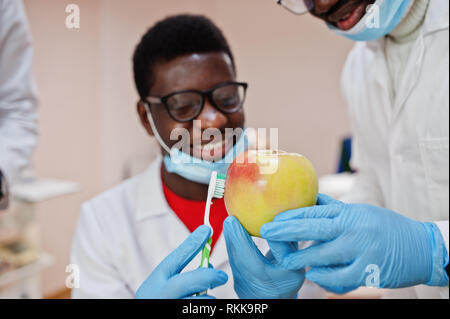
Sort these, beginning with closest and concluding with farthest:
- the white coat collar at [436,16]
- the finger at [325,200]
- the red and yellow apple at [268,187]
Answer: the red and yellow apple at [268,187]
the finger at [325,200]
the white coat collar at [436,16]

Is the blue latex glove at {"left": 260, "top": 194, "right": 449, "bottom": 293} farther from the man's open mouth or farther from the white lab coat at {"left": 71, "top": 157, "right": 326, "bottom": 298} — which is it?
the man's open mouth

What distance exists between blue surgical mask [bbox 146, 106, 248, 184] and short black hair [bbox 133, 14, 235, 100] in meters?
0.10

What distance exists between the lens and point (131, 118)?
72cm

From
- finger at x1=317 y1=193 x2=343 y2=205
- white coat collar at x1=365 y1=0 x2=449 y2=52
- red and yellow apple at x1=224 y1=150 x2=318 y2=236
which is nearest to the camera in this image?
red and yellow apple at x1=224 y1=150 x2=318 y2=236

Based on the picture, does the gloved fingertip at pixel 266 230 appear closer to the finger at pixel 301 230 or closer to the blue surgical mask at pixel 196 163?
the finger at pixel 301 230

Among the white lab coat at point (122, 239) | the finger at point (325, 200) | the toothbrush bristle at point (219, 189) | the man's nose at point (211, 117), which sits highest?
the man's nose at point (211, 117)

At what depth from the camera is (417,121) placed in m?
0.78

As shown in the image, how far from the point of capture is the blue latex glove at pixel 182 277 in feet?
1.73

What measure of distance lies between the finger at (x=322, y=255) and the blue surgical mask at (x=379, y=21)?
43cm

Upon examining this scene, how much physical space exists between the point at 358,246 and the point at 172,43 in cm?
52

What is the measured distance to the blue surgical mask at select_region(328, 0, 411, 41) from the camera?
0.68 metres

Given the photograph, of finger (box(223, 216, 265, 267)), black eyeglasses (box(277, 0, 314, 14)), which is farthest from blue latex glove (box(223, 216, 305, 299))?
black eyeglasses (box(277, 0, 314, 14))

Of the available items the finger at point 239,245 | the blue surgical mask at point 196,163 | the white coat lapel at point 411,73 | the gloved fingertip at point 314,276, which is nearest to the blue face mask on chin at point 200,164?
the blue surgical mask at point 196,163
